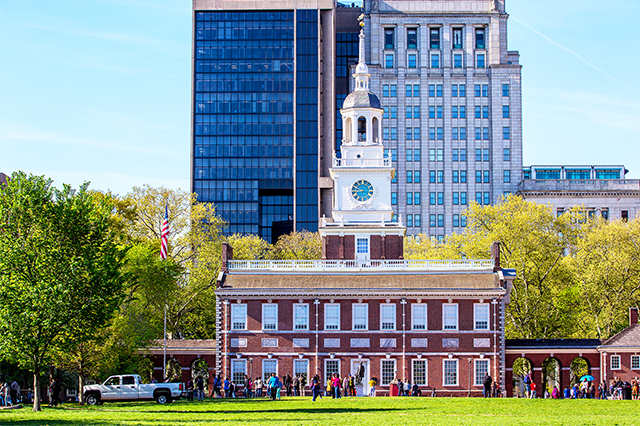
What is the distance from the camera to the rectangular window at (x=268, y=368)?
6606 centimetres

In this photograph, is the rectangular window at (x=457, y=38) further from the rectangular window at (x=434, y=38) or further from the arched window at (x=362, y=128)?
the arched window at (x=362, y=128)

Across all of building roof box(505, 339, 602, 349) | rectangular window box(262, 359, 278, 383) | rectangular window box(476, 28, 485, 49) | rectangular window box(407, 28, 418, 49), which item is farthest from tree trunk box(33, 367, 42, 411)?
rectangular window box(476, 28, 485, 49)

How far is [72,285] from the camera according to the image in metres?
52.0

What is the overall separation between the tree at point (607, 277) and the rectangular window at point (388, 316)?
2152cm

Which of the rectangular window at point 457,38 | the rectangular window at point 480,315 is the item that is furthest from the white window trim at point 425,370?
the rectangular window at point 457,38

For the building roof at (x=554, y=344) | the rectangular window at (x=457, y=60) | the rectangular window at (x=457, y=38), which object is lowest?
the building roof at (x=554, y=344)

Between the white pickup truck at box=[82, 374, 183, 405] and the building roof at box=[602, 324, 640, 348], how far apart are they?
30.2 metres

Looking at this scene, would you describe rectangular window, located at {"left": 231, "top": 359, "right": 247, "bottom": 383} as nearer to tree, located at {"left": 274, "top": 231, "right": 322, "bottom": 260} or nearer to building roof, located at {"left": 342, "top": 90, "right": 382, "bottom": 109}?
building roof, located at {"left": 342, "top": 90, "right": 382, "bottom": 109}

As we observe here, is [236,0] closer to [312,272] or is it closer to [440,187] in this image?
[440,187]

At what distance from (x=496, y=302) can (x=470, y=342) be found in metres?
3.21

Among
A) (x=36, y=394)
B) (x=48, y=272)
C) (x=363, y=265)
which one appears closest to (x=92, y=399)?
(x=36, y=394)

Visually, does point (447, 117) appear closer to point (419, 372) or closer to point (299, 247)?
point (299, 247)

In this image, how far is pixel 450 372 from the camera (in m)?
65.8

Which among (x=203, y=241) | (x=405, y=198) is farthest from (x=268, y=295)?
(x=405, y=198)
